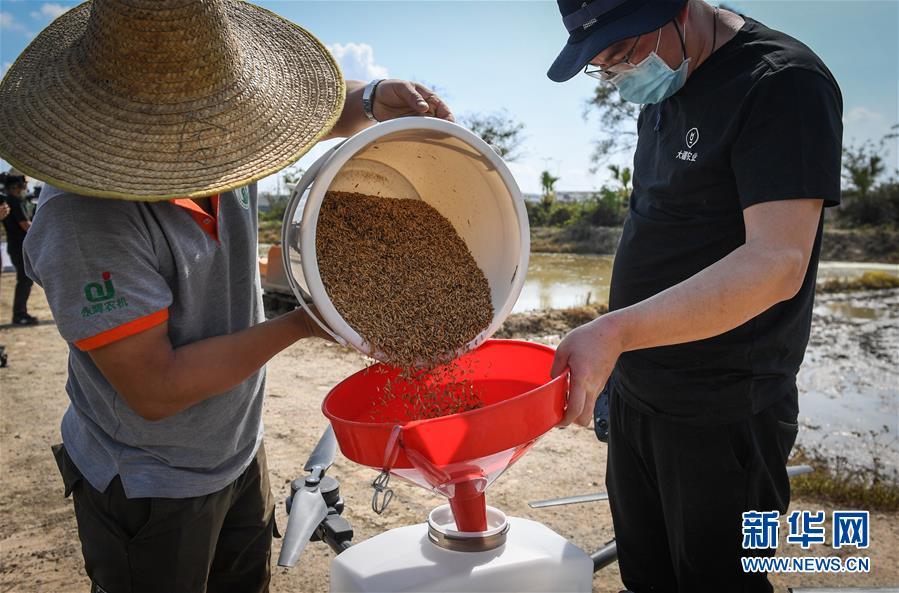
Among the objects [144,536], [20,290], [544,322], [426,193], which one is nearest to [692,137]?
[426,193]

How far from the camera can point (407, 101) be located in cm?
183

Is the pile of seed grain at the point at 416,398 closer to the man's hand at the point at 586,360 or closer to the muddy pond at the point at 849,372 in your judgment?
the man's hand at the point at 586,360

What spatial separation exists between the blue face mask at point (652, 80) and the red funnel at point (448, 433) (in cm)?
78

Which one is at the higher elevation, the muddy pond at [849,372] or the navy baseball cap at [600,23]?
the navy baseball cap at [600,23]

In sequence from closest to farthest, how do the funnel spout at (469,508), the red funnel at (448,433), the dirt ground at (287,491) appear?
the red funnel at (448,433), the funnel spout at (469,508), the dirt ground at (287,491)

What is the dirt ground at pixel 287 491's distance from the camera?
291cm

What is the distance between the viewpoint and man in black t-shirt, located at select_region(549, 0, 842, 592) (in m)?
1.46

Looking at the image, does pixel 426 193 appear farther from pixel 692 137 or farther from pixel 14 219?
pixel 14 219

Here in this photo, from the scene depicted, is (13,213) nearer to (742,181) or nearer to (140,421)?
(140,421)

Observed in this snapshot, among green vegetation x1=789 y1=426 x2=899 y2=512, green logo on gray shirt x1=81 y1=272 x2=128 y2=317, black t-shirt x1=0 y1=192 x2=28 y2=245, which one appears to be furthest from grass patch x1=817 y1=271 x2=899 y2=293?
green logo on gray shirt x1=81 y1=272 x2=128 y2=317

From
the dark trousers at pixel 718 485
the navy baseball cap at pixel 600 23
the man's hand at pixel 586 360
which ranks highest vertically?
the navy baseball cap at pixel 600 23

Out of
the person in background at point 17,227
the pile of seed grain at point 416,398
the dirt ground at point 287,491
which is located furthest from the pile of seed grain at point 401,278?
the person in background at point 17,227

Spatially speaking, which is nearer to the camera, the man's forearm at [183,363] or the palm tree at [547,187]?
the man's forearm at [183,363]

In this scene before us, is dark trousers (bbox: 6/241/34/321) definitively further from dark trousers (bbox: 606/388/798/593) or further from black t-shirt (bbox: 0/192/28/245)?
dark trousers (bbox: 606/388/798/593)
